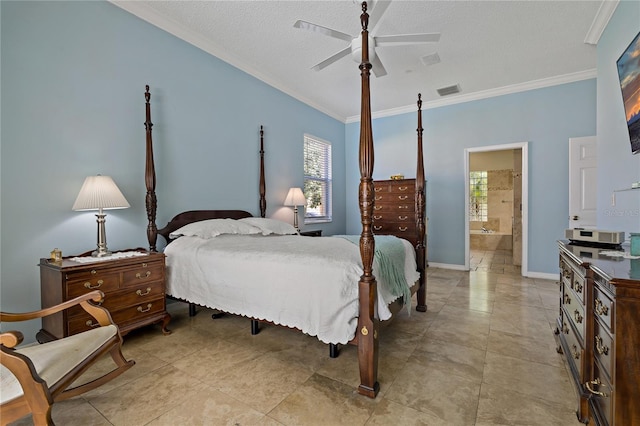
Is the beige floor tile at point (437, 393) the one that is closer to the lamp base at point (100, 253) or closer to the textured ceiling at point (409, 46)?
the lamp base at point (100, 253)

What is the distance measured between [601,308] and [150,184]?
331 cm

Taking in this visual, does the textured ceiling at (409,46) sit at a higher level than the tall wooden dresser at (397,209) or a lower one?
higher

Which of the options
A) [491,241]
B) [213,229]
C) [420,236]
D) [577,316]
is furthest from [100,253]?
[491,241]

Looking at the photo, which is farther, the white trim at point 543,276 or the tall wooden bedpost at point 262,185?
the white trim at point 543,276

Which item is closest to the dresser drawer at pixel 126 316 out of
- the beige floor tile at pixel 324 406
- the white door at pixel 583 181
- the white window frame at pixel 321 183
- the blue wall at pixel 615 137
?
the beige floor tile at pixel 324 406

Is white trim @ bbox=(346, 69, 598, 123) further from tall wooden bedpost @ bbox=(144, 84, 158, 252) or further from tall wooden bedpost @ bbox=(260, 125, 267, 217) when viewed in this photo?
tall wooden bedpost @ bbox=(144, 84, 158, 252)

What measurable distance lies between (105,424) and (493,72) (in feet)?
18.1

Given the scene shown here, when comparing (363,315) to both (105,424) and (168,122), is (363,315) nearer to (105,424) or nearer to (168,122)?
(105,424)

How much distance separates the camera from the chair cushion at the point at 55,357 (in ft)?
3.89

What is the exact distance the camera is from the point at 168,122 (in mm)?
3104

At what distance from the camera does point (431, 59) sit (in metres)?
3.74

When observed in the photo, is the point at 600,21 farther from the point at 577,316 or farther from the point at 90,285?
the point at 90,285

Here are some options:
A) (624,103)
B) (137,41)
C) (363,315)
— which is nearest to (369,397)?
(363,315)

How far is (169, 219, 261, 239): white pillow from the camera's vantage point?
9.43ft
